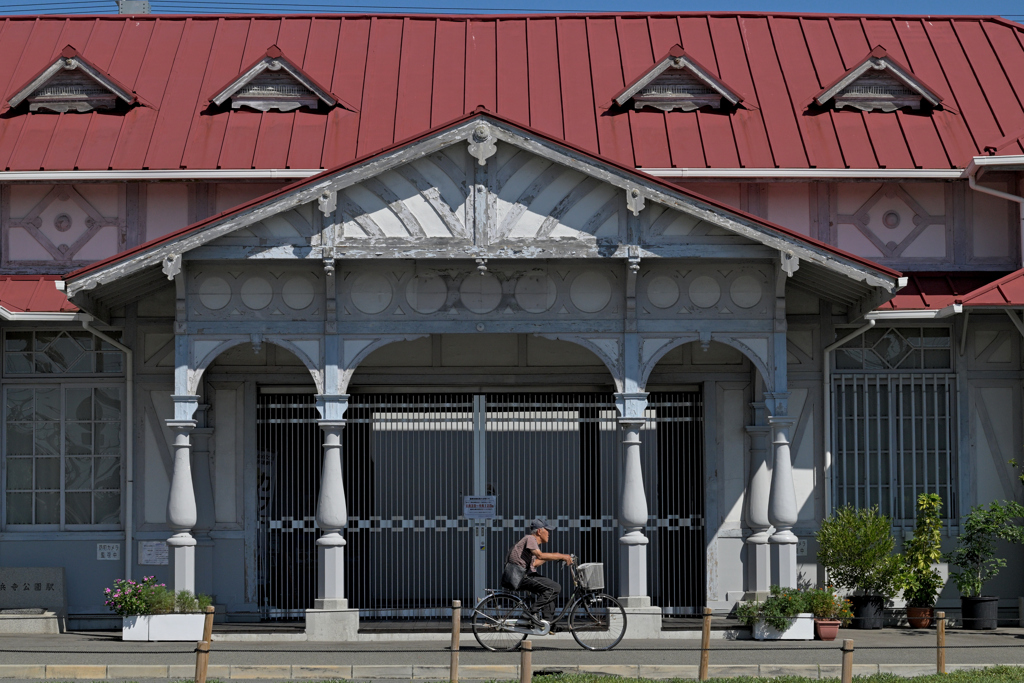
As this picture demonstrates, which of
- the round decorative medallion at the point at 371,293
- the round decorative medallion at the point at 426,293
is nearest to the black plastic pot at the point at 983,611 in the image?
the round decorative medallion at the point at 426,293

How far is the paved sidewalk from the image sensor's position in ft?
45.8

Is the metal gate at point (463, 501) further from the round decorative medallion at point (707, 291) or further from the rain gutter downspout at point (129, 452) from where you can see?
the round decorative medallion at point (707, 291)

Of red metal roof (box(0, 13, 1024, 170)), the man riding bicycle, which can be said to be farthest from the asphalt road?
red metal roof (box(0, 13, 1024, 170))

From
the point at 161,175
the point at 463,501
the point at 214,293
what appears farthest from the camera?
the point at 161,175

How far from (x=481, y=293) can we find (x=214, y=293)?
125 inches

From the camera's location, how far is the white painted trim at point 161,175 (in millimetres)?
18328

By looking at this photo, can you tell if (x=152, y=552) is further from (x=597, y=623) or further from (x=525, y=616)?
(x=597, y=623)

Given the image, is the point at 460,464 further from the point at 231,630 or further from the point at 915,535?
the point at 915,535

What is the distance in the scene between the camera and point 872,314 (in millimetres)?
17422

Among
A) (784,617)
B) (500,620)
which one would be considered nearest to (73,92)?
(500,620)

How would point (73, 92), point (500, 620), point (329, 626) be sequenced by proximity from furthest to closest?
point (73, 92)
point (329, 626)
point (500, 620)

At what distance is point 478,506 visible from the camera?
1752 cm

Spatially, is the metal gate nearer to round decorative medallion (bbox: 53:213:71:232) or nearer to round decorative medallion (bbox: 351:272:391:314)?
round decorative medallion (bbox: 351:272:391:314)

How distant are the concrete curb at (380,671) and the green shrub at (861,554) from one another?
2927 mm
